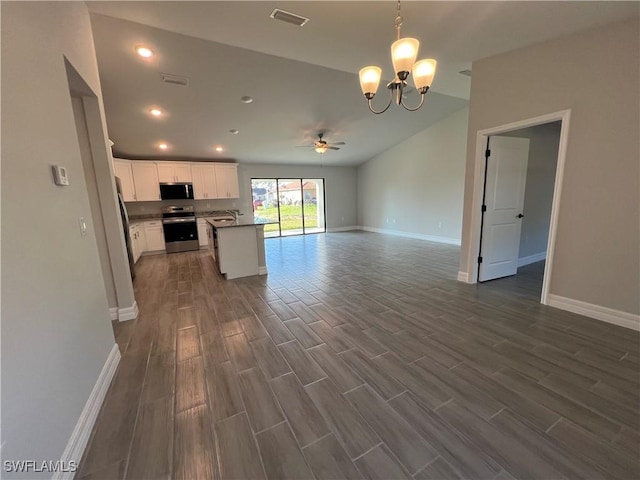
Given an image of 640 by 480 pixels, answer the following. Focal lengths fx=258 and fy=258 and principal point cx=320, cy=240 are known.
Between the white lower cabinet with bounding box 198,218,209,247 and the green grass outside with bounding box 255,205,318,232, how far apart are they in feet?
6.41

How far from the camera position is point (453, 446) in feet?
4.53

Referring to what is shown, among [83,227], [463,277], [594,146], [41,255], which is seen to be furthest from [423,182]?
[41,255]

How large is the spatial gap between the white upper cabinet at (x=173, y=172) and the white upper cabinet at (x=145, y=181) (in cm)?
13

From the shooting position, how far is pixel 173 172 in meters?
6.75

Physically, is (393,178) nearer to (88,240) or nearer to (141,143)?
(141,143)

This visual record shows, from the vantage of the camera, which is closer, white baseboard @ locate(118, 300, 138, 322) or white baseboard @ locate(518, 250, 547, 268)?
white baseboard @ locate(118, 300, 138, 322)

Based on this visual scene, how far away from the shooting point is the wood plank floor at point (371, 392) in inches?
51.8

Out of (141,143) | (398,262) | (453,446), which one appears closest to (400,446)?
(453,446)

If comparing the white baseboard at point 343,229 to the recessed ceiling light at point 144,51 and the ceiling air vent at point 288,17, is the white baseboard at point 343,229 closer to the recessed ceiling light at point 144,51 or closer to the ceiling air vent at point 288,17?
the recessed ceiling light at point 144,51

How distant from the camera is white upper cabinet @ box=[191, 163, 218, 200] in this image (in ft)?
23.1

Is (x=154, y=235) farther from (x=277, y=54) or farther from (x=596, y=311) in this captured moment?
(x=596, y=311)

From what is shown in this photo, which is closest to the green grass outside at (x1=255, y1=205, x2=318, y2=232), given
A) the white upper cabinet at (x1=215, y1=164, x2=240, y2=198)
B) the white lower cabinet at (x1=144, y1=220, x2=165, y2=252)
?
the white upper cabinet at (x1=215, y1=164, x2=240, y2=198)

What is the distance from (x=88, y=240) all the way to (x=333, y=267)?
3.64 meters

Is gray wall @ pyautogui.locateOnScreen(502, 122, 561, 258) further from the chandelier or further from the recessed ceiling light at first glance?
the recessed ceiling light
